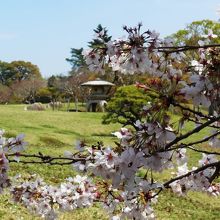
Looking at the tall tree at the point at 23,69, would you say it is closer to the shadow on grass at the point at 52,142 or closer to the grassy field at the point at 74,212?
the grassy field at the point at 74,212

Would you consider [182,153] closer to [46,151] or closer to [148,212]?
[148,212]

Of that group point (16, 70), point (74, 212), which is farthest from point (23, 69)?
point (74, 212)

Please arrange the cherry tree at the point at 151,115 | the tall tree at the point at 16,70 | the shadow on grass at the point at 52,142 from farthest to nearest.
A: 1. the tall tree at the point at 16,70
2. the shadow on grass at the point at 52,142
3. the cherry tree at the point at 151,115

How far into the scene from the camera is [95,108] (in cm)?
4484

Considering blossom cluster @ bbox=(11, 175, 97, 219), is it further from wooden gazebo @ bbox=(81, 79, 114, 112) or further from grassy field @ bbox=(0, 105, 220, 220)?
wooden gazebo @ bbox=(81, 79, 114, 112)

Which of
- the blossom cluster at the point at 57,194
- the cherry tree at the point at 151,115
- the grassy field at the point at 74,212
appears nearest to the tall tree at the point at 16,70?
the grassy field at the point at 74,212

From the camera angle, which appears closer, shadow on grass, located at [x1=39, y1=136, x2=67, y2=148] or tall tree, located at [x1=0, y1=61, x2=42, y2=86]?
shadow on grass, located at [x1=39, y1=136, x2=67, y2=148]

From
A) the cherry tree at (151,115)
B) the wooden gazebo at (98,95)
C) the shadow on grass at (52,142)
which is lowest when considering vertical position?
the shadow on grass at (52,142)

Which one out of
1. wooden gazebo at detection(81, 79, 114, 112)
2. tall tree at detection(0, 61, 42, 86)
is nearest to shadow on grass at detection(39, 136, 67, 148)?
wooden gazebo at detection(81, 79, 114, 112)

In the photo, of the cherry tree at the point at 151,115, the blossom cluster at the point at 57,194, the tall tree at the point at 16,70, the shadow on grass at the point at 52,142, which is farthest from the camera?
the tall tree at the point at 16,70

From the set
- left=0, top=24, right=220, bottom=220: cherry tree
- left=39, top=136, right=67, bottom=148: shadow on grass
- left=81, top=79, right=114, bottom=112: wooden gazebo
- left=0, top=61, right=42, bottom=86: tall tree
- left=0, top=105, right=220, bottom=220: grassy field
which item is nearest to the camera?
left=0, top=24, right=220, bottom=220: cherry tree

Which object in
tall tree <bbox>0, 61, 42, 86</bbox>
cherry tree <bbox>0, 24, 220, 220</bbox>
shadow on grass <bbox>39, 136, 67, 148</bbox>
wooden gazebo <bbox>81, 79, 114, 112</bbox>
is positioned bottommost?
shadow on grass <bbox>39, 136, 67, 148</bbox>

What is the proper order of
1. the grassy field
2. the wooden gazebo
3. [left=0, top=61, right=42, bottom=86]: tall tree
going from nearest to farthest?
the grassy field → the wooden gazebo → [left=0, top=61, right=42, bottom=86]: tall tree

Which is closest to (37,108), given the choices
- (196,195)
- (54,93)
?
(54,93)
